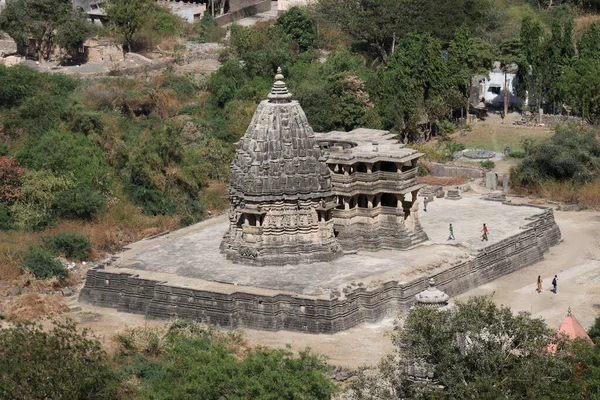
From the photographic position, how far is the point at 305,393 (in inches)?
1478

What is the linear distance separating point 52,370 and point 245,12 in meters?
65.9

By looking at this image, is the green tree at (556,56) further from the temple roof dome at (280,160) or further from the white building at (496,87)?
the temple roof dome at (280,160)

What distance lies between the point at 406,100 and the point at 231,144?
401 inches

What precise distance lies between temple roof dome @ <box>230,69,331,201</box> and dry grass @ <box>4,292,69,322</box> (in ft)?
25.2

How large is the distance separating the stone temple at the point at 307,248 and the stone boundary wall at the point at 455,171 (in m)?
11.8

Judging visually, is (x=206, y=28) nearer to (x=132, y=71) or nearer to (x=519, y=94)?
(x=132, y=71)

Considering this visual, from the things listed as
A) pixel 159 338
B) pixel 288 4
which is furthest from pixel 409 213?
pixel 288 4

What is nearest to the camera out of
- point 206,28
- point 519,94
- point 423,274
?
point 423,274

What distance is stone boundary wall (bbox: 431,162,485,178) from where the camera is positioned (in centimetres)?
7206

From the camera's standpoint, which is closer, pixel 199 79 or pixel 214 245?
pixel 214 245

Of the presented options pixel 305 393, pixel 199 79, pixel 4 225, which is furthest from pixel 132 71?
pixel 305 393

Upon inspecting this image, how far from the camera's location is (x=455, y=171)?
238 ft

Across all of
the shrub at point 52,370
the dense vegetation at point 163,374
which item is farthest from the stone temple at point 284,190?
the shrub at point 52,370

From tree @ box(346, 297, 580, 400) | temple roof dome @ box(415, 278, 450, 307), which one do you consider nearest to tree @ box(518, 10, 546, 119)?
temple roof dome @ box(415, 278, 450, 307)
